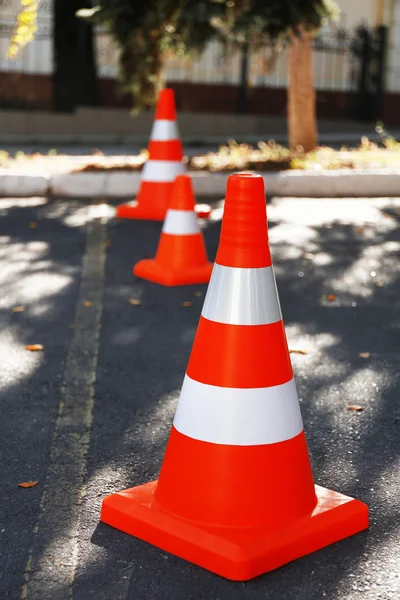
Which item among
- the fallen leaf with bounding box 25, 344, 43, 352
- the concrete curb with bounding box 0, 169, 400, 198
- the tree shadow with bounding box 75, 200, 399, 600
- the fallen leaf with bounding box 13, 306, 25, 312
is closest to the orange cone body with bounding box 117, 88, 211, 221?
the tree shadow with bounding box 75, 200, 399, 600

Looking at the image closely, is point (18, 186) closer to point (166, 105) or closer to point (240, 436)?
point (166, 105)

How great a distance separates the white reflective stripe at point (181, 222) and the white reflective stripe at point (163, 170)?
198 cm

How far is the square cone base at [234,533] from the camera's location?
9.39 ft

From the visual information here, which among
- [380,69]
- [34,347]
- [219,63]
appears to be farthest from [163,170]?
[380,69]

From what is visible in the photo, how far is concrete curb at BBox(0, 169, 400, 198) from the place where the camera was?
9.95m

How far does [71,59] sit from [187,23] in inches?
299

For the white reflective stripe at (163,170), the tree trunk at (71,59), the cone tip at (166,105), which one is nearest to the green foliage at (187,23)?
the cone tip at (166,105)

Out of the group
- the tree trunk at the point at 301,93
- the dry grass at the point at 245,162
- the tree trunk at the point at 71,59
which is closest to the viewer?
the dry grass at the point at 245,162

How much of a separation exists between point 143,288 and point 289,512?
336 cm

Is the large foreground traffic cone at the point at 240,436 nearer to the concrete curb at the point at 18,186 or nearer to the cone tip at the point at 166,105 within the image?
the cone tip at the point at 166,105

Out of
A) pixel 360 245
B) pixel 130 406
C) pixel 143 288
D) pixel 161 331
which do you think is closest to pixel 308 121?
pixel 360 245

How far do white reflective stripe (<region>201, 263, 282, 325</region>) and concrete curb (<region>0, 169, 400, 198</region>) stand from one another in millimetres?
6913

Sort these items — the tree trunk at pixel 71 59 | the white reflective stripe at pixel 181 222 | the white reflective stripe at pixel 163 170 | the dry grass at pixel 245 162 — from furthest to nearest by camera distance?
the tree trunk at pixel 71 59 < the dry grass at pixel 245 162 < the white reflective stripe at pixel 163 170 < the white reflective stripe at pixel 181 222

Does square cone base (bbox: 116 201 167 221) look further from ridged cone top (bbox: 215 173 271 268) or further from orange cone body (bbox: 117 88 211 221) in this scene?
ridged cone top (bbox: 215 173 271 268)
